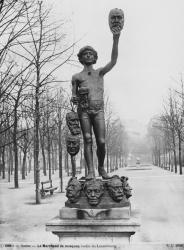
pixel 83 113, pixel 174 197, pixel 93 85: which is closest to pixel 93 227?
pixel 83 113

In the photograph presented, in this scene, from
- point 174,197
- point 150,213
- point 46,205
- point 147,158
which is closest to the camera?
point 150,213

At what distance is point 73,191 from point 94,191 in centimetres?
35

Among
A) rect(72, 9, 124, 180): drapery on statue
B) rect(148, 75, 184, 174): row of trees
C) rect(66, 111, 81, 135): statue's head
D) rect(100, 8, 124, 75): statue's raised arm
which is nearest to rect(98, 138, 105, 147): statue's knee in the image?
rect(72, 9, 124, 180): drapery on statue

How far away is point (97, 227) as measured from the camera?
5684mm

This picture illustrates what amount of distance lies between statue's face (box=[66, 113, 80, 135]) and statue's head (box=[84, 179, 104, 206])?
0.88 metres

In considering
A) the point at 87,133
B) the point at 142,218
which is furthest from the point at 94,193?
the point at 142,218

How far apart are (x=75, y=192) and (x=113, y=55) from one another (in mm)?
2325

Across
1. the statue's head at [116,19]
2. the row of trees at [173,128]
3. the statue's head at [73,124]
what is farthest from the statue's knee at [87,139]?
the row of trees at [173,128]

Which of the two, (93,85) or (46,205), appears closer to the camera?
(93,85)

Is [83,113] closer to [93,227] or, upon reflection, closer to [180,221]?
[93,227]

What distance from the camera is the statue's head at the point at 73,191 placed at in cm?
601

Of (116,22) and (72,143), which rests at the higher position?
(116,22)

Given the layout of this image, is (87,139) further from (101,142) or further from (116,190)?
(116,190)

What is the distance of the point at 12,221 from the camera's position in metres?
12.2
